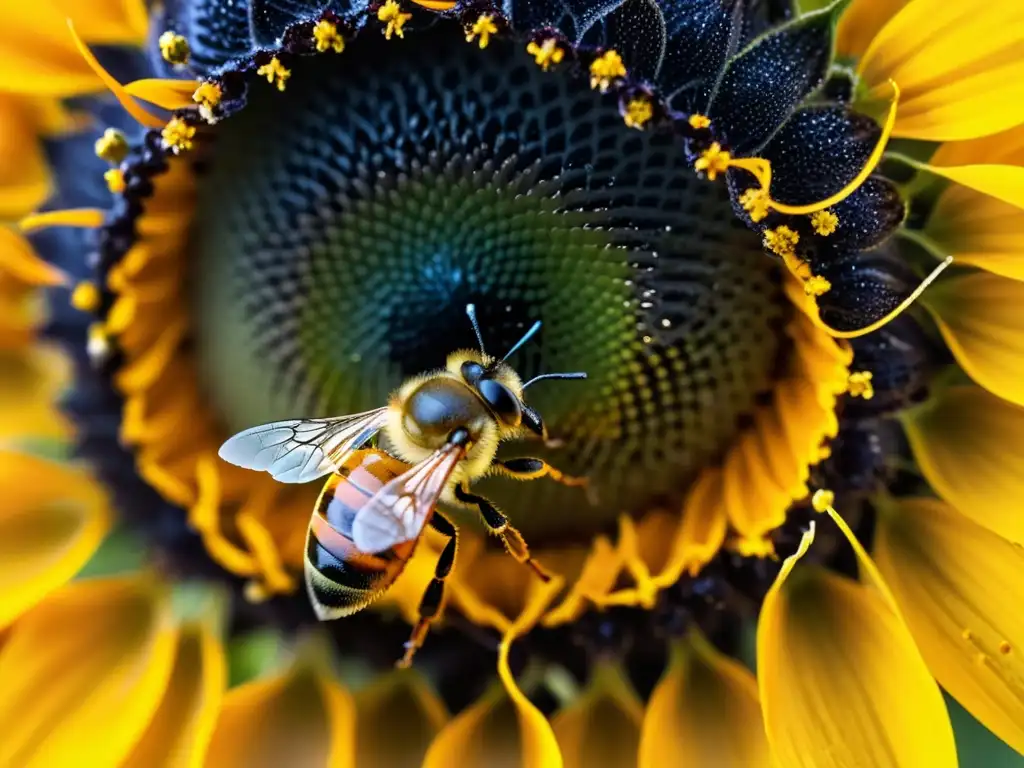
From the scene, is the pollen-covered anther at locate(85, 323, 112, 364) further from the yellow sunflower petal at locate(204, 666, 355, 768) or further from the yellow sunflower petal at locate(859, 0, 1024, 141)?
the yellow sunflower petal at locate(859, 0, 1024, 141)

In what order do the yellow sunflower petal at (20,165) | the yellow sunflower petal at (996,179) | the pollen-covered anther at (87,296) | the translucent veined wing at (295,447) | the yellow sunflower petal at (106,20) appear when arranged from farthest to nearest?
the yellow sunflower petal at (20,165) → the pollen-covered anther at (87,296) → the yellow sunflower petal at (106,20) → the translucent veined wing at (295,447) → the yellow sunflower petal at (996,179)

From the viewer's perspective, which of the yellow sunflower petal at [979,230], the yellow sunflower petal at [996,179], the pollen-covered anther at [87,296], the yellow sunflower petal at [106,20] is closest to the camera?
the yellow sunflower petal at [996,179]

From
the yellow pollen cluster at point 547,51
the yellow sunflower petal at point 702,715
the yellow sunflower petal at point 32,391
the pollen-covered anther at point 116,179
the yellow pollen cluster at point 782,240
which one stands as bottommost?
the yellow sunflower petal at point 702,715

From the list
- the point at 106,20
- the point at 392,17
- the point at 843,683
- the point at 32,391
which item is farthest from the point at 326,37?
the point at 843,683

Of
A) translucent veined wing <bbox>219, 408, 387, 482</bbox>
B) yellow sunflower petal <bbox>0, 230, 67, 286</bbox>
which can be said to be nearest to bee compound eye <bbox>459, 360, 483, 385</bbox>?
translucent veined wing <bbox>219, 408, 387, 482</bbox>

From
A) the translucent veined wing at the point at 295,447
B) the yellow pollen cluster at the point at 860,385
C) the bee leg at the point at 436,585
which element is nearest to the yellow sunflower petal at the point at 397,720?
the bee leg at the point at 436,585

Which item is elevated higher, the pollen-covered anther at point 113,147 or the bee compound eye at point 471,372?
the pollen-covered anther at point 113,147

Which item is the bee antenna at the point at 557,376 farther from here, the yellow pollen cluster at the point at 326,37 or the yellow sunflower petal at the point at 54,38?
the yellow sunflower petal at the point at 54,38
